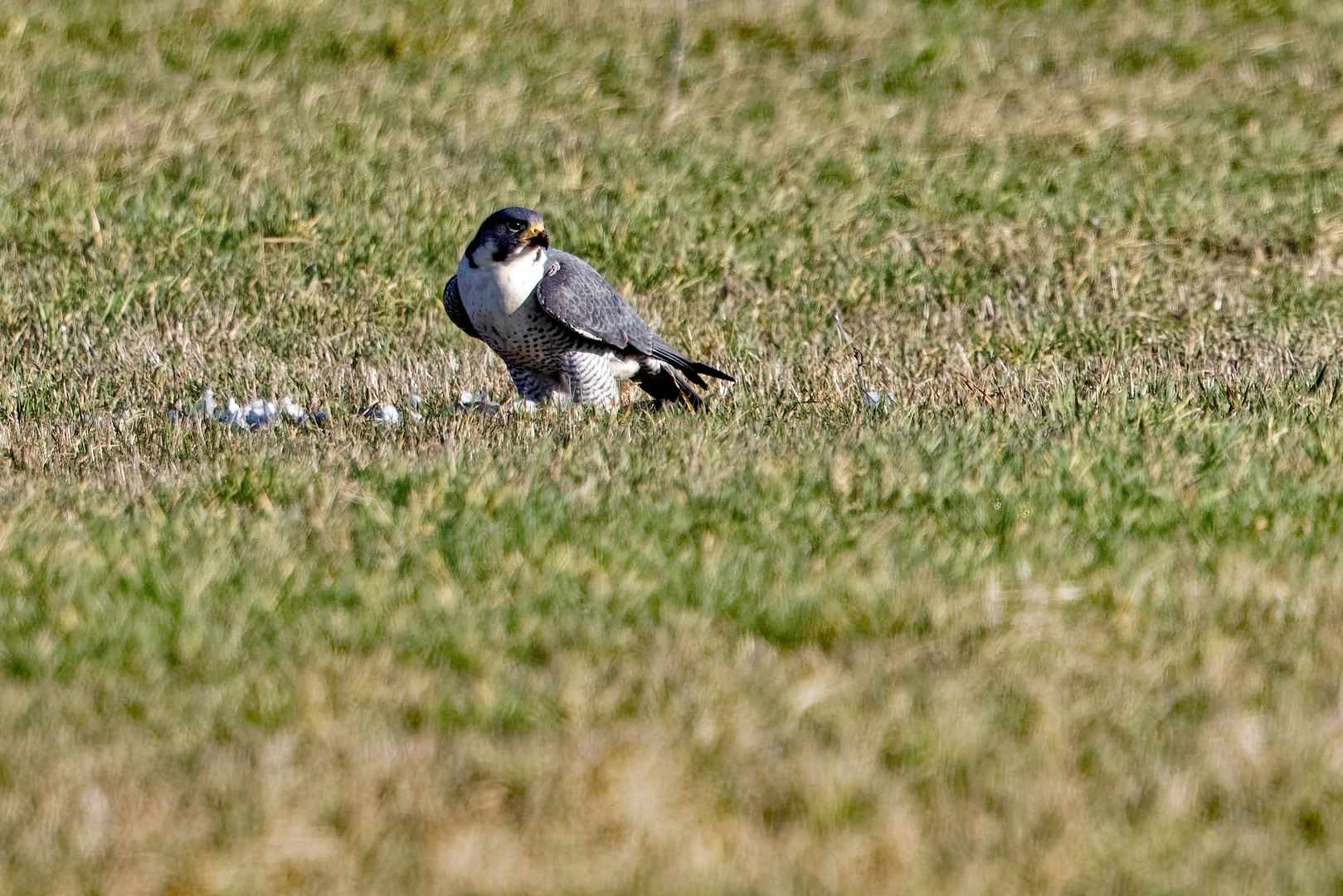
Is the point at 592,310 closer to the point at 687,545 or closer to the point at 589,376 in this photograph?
the point at 589,376

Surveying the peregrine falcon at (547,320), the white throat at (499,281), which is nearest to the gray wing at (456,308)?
the peregrine falcon at (547,320)

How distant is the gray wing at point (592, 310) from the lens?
21.4 ft

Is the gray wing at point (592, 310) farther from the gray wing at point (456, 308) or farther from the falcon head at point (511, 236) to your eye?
the gray wing at point (456, 308)

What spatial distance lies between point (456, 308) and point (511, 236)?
0.54 m

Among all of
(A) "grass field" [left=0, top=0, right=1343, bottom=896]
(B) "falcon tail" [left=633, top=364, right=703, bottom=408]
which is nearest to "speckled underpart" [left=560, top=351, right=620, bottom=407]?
(B) "falcon tail" [left=633, top=364, right=703, bottom=408]

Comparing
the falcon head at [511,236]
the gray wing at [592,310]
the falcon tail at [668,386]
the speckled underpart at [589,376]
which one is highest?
the falcon head at [511,236]

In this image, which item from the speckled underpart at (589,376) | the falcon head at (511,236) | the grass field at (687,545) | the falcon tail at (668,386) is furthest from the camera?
the falcon tail at (668,386)

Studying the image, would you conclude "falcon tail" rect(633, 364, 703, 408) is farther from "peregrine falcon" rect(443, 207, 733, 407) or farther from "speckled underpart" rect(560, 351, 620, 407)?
"speckled underpart" rect(560, 351, 620, 407)

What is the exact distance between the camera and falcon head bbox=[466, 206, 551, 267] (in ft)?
21.2

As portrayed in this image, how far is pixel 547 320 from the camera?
21.5 ft

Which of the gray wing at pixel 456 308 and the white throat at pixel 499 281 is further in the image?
the gray wing at pixel 456 308

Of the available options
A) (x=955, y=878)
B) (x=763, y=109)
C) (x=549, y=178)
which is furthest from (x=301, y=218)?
(x=955, y=878)

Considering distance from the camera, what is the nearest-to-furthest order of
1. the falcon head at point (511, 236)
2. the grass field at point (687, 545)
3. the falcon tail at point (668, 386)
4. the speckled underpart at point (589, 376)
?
the grass field at point (687, 545) → the falcon head at point (511, 236) → the speckled underpart at point (589, 376) → the falcon tail at point (668, 386)

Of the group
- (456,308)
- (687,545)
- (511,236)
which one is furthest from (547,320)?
(687,545)
